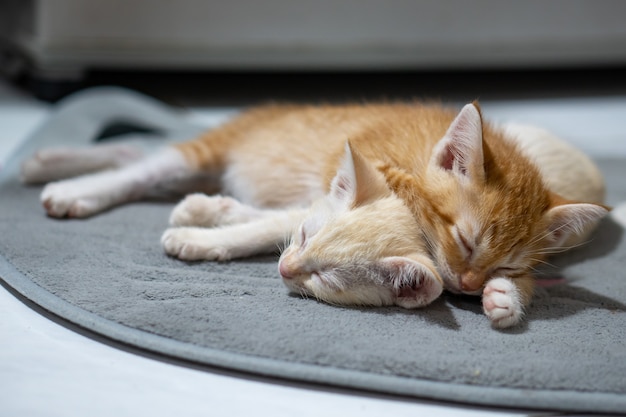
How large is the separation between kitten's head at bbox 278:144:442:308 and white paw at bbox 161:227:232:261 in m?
0.21

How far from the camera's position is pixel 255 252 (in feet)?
5.13

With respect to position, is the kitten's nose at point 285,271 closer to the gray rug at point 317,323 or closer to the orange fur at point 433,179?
the gray rug at point 317,323

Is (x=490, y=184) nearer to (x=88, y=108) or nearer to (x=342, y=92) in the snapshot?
(x=88, y=108)

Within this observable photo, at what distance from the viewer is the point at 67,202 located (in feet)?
5.64

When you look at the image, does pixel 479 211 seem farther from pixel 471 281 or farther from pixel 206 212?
pixel 206 212

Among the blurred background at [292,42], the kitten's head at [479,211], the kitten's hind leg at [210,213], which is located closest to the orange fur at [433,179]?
the kitten's head at [479,211]

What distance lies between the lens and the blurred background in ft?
10.1

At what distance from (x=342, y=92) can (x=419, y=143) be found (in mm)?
2157

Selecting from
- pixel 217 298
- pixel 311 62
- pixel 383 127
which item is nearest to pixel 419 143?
pixel 383 127

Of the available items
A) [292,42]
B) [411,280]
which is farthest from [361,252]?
[292,42]

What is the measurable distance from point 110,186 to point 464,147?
0.95 meters

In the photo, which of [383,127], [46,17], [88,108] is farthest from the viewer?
[46,17]

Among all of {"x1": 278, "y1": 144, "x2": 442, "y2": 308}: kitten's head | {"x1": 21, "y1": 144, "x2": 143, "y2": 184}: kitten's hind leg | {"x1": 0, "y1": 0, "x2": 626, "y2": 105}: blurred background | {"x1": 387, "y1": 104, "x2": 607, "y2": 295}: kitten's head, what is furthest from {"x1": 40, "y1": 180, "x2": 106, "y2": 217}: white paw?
{"x1": 0, "y1": 0, "x2": 626, "y2": 105}: blurred background

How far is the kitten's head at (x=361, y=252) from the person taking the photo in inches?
51.3
